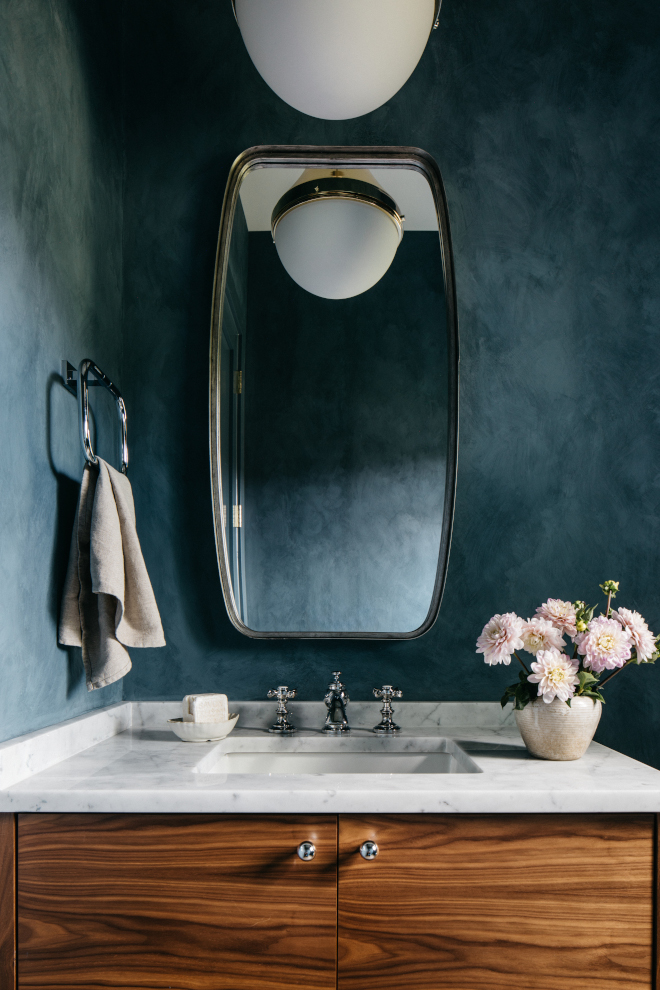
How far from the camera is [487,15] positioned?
177 cm

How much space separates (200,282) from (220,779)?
1.12 meters

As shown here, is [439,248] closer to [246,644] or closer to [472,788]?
[246,644]

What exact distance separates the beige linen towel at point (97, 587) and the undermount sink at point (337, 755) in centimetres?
29

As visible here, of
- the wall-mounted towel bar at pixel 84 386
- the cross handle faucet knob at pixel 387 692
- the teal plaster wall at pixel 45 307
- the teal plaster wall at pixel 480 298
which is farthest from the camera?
the teal plaster wall at pixel 480 298

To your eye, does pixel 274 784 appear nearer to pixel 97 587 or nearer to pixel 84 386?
pixel 97 587

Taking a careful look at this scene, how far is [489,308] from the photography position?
5.70ft

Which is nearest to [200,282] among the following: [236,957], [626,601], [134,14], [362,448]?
[362,448]

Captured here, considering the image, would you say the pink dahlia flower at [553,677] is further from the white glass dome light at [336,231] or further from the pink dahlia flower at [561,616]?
the white glass dome light at [336,231]

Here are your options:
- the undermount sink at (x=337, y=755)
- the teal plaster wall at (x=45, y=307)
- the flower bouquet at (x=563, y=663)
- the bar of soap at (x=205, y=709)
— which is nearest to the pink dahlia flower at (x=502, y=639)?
the flower bouquet at (x=563, y=663)

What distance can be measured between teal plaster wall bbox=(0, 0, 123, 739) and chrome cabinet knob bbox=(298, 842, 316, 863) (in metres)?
0.49

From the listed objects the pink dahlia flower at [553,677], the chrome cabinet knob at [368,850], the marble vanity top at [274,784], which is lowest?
the chrome cabinet knob at [368,850]

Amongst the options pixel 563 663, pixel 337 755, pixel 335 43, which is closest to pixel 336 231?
pixel 335 43

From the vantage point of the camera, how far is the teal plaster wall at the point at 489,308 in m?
1.68

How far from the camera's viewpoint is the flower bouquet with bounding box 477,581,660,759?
1.29 m
